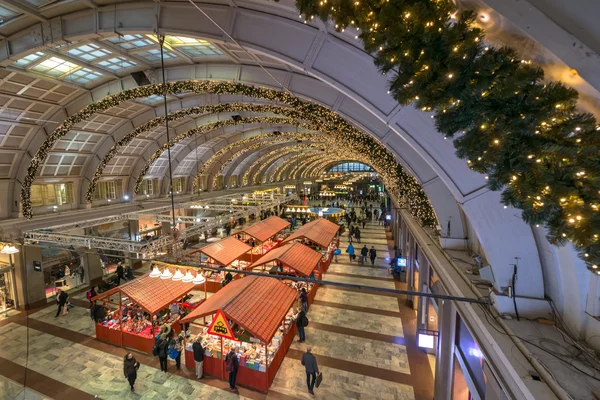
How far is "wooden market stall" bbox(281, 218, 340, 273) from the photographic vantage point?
55.8ft

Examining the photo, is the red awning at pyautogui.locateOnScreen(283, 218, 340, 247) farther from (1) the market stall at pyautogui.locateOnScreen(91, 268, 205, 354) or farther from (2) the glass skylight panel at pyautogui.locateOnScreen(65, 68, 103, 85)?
(2) the glass skylight panel at pyautogui.locateOnScreen(65, 68, 103, 85)

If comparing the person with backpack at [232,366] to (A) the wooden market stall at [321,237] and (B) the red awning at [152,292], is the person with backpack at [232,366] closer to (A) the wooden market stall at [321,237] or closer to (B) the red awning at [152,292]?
(B) the red awning at [152,292]

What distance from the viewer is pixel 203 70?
30.8 ft

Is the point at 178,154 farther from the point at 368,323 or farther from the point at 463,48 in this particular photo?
the point at 463,48

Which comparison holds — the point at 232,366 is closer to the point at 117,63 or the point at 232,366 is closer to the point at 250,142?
the point at 117,63

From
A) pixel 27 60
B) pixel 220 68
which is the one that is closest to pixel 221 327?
pixel 220 68

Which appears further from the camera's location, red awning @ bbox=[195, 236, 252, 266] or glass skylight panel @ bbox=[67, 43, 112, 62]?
red awning @ bbox=[195, 236, 252, 266]

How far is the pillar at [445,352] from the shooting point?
5.96 meters

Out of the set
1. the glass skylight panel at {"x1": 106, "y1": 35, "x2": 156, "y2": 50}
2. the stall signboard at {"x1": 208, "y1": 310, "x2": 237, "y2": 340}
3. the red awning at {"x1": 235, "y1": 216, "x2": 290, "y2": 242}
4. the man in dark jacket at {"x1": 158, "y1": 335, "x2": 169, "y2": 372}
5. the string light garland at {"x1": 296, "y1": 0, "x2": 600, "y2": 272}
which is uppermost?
the glass skylight panel at {"x1": 106, "y1": 35, "x2": 156, "y2": 50}

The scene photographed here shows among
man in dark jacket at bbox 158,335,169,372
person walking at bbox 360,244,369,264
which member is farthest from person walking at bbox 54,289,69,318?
person walking at bbox 360,244,369,264

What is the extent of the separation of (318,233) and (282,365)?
408 inches

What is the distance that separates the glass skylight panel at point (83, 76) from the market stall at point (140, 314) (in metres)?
7.60

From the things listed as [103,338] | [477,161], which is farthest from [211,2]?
[103,338]

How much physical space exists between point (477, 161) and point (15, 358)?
13.4 meters
